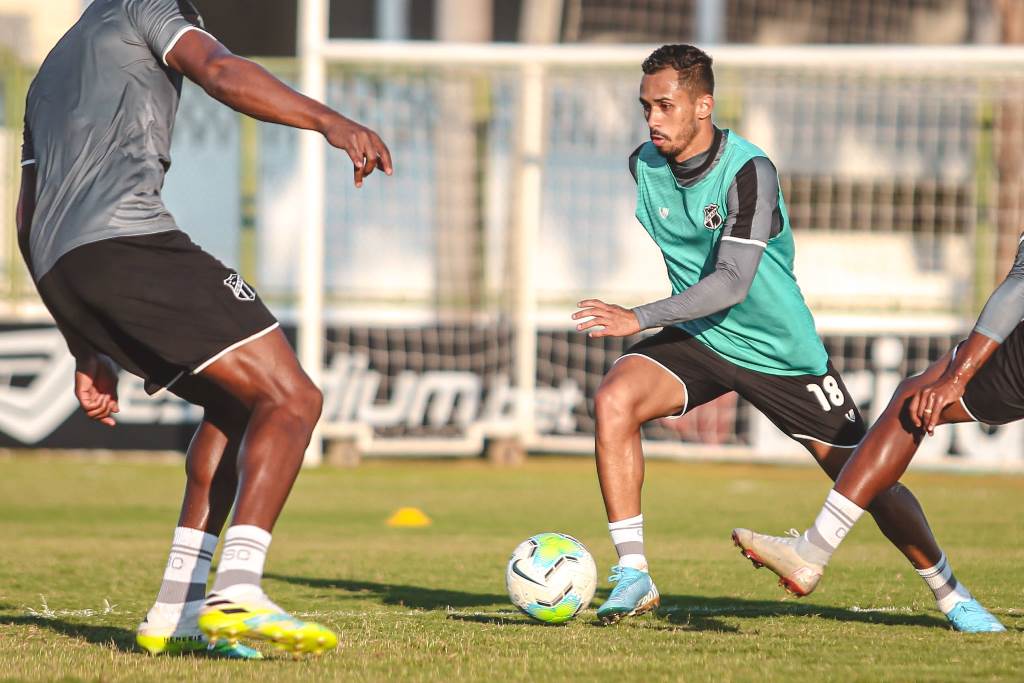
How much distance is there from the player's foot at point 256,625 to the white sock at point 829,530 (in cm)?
174

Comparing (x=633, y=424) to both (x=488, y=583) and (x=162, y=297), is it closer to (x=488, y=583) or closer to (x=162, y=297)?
(x=488, y=583)

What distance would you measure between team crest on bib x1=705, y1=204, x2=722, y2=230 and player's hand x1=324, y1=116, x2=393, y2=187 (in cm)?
195

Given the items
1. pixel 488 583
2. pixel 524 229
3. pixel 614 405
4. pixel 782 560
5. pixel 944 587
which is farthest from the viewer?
pixel 524 229

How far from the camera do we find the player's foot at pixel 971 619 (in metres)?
5.16

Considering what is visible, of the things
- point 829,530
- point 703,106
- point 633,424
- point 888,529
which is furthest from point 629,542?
point 703,106

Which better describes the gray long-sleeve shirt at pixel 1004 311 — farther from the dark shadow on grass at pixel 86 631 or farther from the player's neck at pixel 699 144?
the dark shadow on grass at pixel 86 631

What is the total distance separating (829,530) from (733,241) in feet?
3.82

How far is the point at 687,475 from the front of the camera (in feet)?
44.1

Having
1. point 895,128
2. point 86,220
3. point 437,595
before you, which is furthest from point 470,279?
point 86,220

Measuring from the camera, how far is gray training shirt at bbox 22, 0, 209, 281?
437 cm

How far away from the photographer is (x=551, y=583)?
5.32 m

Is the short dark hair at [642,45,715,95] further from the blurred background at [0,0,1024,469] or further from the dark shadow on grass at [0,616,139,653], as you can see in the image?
the blurred background at [0,0,1024,469]

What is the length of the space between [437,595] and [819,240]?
11.2 meters

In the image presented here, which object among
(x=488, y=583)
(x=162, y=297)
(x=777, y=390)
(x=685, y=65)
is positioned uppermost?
(x=685, y=65)
